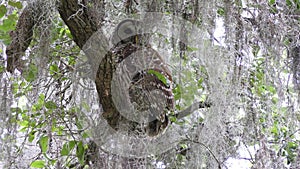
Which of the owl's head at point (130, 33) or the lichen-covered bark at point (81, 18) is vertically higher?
the lichen-covered bark at point (81, 18)

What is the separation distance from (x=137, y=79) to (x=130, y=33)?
12cm

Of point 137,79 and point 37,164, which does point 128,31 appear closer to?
point 137,79

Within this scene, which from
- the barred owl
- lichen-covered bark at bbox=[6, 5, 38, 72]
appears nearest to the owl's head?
the barred owl

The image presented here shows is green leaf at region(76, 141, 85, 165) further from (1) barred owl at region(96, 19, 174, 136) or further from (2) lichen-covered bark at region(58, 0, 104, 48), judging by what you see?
(2) lichen-covered bark at region(58, 0, 104, 48)

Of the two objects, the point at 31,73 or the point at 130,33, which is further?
the point at 31,73

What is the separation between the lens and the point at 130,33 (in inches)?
34.6

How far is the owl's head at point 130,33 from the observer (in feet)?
2.84

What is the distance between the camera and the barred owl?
0.84m

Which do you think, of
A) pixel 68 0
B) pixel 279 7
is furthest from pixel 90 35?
pixel 279 7

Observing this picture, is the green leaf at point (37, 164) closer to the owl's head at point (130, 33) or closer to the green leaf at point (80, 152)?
the green leaf at point (80, 152)

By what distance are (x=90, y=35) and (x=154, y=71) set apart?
18 centimetres

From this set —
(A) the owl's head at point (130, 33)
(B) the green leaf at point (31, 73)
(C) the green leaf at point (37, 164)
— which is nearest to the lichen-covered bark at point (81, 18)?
(A) the owl's head at point (130, 33)

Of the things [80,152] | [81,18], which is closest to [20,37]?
[81,18]

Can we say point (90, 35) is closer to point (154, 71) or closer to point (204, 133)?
point (154, 71)
